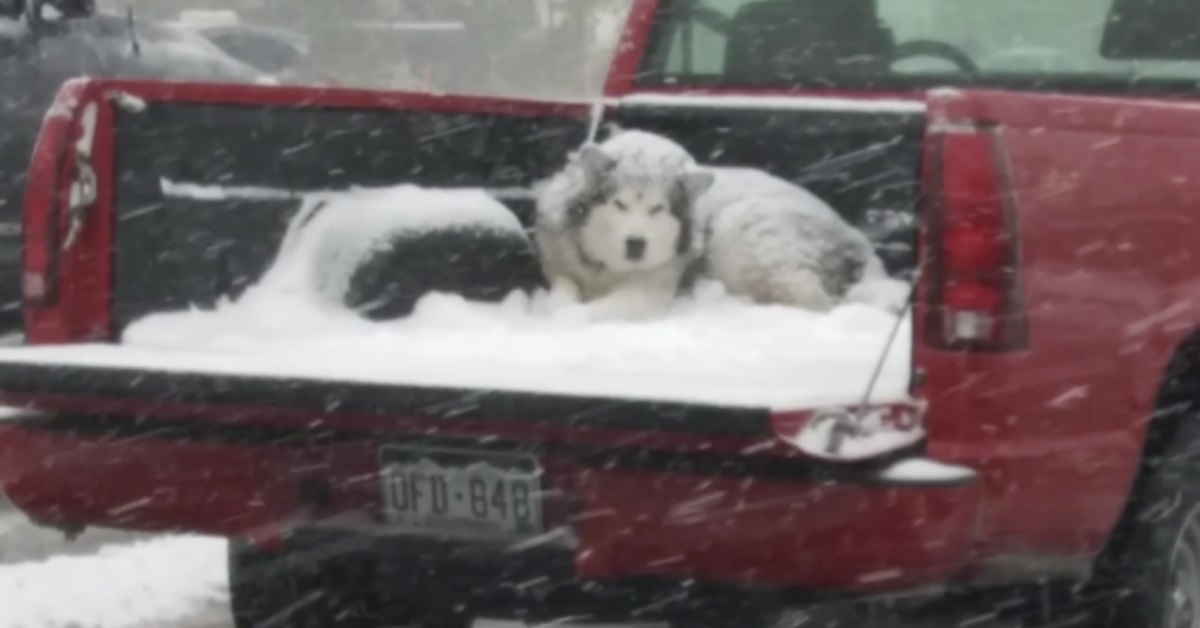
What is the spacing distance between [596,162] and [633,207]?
0.43ft

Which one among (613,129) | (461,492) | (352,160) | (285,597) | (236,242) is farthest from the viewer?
(613,129)

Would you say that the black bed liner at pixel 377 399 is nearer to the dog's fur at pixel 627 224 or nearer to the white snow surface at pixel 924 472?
the white snow surface at pixel 924 472

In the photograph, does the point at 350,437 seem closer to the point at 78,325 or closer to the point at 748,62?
the point at 78,325

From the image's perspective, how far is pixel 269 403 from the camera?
170 inches

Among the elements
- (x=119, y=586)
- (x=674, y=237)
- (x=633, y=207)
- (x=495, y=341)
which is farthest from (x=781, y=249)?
(x=119, y=586)

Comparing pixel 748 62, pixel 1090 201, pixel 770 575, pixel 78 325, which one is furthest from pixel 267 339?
pixel 748 62

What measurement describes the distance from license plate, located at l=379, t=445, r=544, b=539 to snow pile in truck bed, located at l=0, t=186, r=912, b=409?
6.1 inches

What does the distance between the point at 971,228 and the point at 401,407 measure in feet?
3.45

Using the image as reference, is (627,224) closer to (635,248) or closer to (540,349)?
(635,248)

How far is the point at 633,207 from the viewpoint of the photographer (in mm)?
5008

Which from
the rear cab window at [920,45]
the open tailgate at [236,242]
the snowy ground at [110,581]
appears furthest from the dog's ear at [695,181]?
the snowy ground at [110,581]

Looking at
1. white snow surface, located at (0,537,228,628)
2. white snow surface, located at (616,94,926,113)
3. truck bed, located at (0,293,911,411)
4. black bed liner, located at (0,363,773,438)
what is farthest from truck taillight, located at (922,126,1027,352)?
white snow surface, located at (0,537,228,628)

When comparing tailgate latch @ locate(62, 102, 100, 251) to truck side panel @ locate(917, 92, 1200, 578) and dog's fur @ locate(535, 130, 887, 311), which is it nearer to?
dog's fur @ locate(535, 130, 887, 311)

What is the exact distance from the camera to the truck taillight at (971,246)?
156 inches
